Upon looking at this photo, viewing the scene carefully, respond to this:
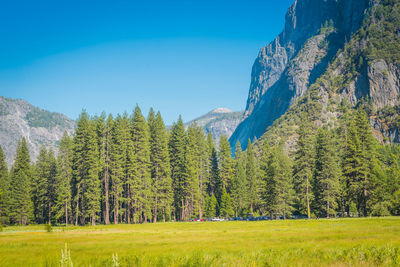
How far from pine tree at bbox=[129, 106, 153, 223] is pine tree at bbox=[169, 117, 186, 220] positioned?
872cm

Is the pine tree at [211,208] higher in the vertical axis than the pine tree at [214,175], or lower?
lower

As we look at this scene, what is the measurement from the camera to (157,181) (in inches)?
2459

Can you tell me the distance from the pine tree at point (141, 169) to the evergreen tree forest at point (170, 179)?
0.19 m

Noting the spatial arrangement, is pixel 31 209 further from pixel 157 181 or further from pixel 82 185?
pixel 157 181

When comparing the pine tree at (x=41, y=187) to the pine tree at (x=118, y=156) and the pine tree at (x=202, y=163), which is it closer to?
the pine tree at (x=118, y=156)

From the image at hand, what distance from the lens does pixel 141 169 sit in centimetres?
5931

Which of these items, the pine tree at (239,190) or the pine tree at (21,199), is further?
the pine tree at (239,190)

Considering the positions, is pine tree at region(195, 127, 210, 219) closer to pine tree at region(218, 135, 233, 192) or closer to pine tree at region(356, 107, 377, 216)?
pine tree at region(218, 135, 233, 192)

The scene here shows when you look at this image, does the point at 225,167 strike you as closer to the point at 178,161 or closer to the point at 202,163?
the point at 202,163

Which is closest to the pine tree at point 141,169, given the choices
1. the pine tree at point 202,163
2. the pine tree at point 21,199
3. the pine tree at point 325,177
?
the pine tree at point 202,163

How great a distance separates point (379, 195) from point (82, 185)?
166 feet

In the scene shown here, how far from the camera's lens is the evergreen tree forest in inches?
2071

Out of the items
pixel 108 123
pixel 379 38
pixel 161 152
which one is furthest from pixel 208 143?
pixel 379 38

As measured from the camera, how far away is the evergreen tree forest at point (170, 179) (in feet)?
173
